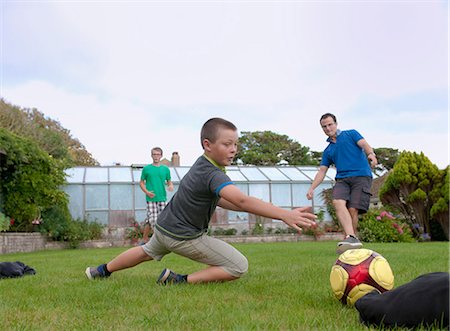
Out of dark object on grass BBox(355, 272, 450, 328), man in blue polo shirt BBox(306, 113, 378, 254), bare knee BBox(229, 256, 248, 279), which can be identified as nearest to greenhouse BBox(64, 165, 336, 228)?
man in blue polo shirt BBox(306, 113, 378, 254)

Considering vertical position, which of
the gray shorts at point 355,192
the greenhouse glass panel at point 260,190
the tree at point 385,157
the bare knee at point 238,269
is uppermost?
the tree at point 385,157

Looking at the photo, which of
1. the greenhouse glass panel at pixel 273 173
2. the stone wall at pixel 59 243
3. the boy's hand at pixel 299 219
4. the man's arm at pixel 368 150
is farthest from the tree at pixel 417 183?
the boy's hand at pixel 299 219

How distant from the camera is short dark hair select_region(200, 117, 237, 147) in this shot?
4.04 meters

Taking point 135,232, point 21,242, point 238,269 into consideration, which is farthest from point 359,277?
point 135,232

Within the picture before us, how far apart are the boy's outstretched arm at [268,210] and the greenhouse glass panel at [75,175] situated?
52.6 ft

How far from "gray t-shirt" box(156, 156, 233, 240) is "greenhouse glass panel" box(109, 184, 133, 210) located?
49.1 feet

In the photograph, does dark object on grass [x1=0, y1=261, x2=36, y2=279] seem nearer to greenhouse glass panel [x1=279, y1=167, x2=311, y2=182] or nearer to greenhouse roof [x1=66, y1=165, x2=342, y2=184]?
greenhouse roof [x1=66, y1=165, x2=342, y2=184]

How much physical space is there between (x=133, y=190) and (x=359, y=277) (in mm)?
16728

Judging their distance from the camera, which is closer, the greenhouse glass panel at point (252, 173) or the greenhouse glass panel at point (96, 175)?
the greenhouse glass panel at point (96, 175)

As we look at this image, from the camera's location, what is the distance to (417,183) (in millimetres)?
18875

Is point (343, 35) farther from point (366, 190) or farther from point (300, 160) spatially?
→ point (300, 160)

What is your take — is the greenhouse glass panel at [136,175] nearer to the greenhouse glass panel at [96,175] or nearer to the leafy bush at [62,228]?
the greenhouse glass panel at [96,175]

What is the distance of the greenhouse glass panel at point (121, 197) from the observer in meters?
19.0

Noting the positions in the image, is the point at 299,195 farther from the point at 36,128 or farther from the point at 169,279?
the point at 36,128
